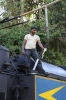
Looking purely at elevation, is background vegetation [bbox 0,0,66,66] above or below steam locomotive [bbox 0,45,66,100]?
above

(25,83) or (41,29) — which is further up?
(41,29)

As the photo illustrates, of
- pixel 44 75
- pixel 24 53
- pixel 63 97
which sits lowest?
pixel 63 97

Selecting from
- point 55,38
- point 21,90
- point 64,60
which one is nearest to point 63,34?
point 55,38

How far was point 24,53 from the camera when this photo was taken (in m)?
6.12

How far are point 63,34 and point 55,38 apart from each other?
492 mm

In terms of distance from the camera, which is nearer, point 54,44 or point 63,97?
point 63,97

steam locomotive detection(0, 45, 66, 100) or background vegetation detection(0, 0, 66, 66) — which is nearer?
steam locomotive detection(0, 45, 66, 100)

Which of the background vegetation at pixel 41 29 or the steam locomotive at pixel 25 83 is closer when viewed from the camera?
the steam locomotive at pixel 25 83

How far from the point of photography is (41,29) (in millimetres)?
13344

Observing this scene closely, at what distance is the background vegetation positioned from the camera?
12594 mm

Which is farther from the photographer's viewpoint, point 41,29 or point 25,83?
point 41,29

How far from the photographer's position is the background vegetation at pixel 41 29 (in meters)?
12.6

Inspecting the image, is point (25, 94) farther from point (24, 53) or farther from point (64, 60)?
point (64, 60)

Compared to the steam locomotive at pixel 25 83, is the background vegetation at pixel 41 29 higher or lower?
higher
